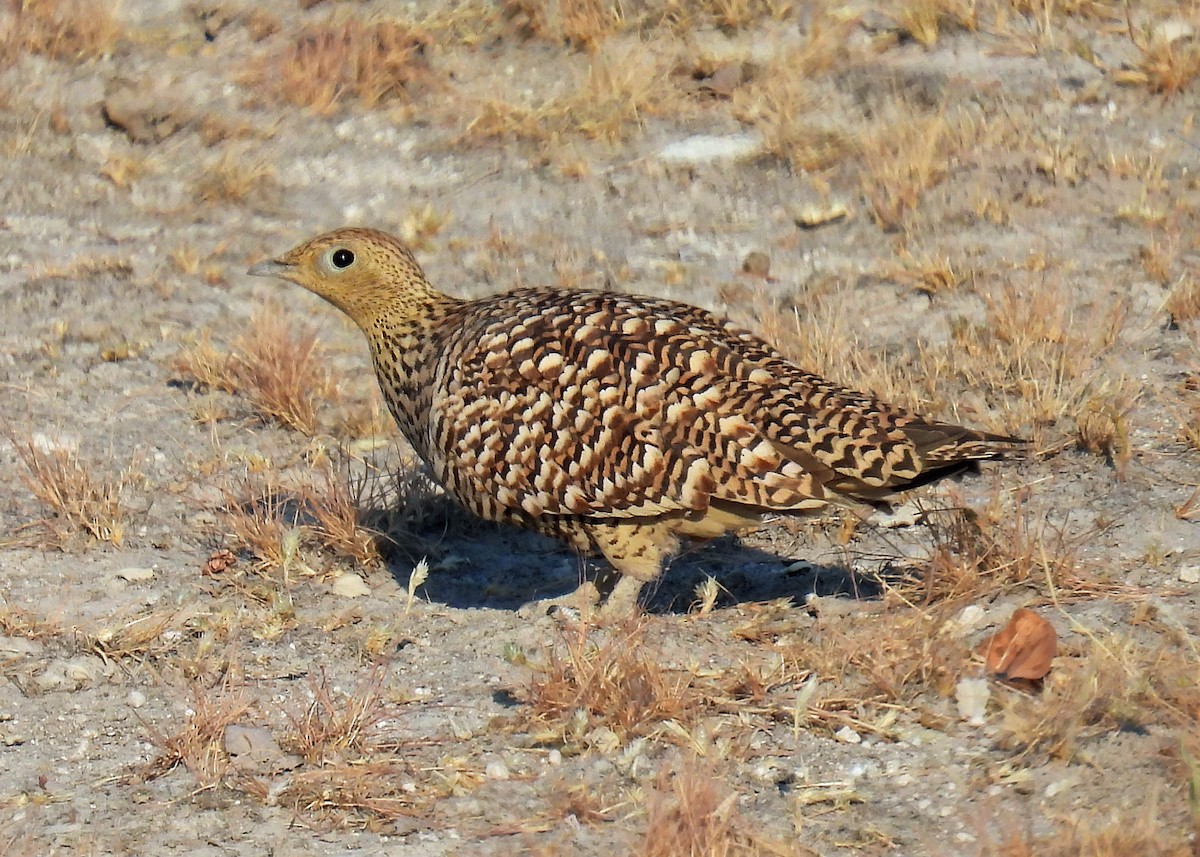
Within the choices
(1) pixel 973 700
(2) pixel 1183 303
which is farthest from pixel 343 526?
(2) pixel 1183 303

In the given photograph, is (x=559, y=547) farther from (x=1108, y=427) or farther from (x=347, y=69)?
(x=347, y=69)

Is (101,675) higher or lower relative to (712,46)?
lower

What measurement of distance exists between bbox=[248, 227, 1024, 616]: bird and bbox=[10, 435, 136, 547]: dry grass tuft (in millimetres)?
1325

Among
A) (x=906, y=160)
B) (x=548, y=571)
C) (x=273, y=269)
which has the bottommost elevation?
(x=548, y=571)

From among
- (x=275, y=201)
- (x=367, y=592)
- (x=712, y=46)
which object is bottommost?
(x=367, y=592)

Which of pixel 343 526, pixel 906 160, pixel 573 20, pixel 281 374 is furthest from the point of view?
pixel 573 20

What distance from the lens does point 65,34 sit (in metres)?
9.53

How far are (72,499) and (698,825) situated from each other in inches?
122

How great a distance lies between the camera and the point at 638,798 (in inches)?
154

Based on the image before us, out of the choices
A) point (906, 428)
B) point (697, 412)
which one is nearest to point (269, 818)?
point (697, 412)

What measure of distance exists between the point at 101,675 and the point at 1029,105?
5807mm

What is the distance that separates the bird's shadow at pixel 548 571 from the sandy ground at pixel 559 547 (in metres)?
0.02

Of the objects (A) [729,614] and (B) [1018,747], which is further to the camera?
(A) [729,614]

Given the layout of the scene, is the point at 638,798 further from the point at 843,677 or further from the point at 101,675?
the point at 101,675
